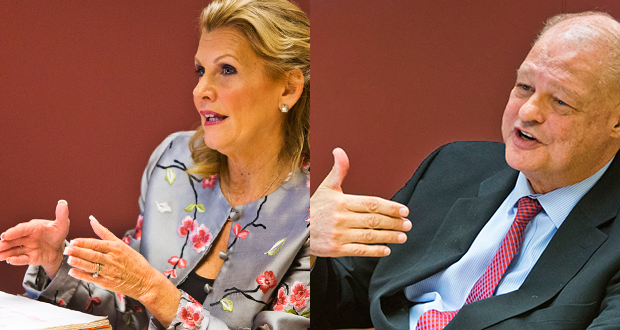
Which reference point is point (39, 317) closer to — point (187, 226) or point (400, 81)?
point (187, 226)

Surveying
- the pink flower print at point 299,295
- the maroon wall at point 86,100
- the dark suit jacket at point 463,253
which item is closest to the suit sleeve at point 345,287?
the dark suit jacket at point 463,253

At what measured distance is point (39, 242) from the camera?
1.38 meters

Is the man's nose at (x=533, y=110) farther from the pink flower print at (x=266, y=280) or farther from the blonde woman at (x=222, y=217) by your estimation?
the pink flower print at (x=266, y=280)

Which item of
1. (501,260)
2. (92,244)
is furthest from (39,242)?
(501,260)

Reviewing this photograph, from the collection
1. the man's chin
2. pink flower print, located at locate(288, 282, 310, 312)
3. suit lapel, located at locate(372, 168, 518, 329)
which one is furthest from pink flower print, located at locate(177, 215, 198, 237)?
the man's chin

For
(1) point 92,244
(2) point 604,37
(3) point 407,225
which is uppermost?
(2) point 604,37

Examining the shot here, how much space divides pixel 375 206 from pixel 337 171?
0.16 m

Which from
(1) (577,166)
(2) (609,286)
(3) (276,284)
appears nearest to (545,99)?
(1) (577,166)

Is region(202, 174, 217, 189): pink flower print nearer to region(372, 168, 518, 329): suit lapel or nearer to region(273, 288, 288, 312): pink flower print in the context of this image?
region(273, 288, 288, 312): pink flower print

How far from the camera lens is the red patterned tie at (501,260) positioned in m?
1.56

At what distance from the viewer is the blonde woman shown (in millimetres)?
1373

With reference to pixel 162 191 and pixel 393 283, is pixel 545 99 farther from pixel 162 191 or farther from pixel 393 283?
pixel 162 191

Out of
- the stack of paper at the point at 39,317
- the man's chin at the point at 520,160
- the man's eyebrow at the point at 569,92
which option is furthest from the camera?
the man's chin at the point at 520,160

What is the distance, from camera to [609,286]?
1360 mm
